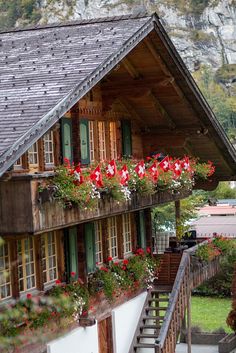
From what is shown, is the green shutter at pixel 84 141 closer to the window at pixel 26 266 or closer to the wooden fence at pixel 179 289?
the window at pixel 26 266

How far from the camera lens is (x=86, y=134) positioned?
15055 millimetres

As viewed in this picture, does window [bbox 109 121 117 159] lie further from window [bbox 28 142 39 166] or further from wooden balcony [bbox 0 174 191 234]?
wooden balcony [bbox 0 174 191 234]

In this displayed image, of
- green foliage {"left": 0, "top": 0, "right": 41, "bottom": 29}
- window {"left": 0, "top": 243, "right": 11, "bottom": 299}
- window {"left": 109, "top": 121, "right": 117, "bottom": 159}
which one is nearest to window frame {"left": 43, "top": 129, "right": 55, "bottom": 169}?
window {"left": 0, "top": 243, "right": 11, "bottom": 299}

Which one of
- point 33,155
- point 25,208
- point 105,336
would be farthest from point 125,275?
point 25,208

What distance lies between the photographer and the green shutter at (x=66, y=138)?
46.0 ft

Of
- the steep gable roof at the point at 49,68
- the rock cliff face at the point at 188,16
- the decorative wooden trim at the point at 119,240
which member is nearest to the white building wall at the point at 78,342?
the decorative wooden trim at the point at 119,240

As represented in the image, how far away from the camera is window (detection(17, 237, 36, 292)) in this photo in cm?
1259

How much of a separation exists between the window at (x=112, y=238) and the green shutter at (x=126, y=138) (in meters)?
1.58

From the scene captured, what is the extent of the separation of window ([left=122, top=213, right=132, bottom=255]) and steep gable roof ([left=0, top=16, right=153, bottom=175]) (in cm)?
451

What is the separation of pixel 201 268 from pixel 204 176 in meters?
2.12

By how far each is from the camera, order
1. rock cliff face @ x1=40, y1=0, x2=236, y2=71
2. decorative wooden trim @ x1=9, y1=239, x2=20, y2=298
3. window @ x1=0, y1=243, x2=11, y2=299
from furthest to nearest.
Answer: rock cliff face @ x1=40, y1=0, x2=236, y2=71 → decorative wooden trim @ x1=9, y1=239, x2=20, y2=298 → window @ x1=0, y1=243, x2=11, y2=299

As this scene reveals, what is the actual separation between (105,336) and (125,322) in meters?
0.74

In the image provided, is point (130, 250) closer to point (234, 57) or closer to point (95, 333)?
point (95, 333)

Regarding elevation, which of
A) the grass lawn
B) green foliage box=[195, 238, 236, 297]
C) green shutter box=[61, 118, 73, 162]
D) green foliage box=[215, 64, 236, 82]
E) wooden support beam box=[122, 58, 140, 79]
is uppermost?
green foliage box=[215, 64, 236, 82]
